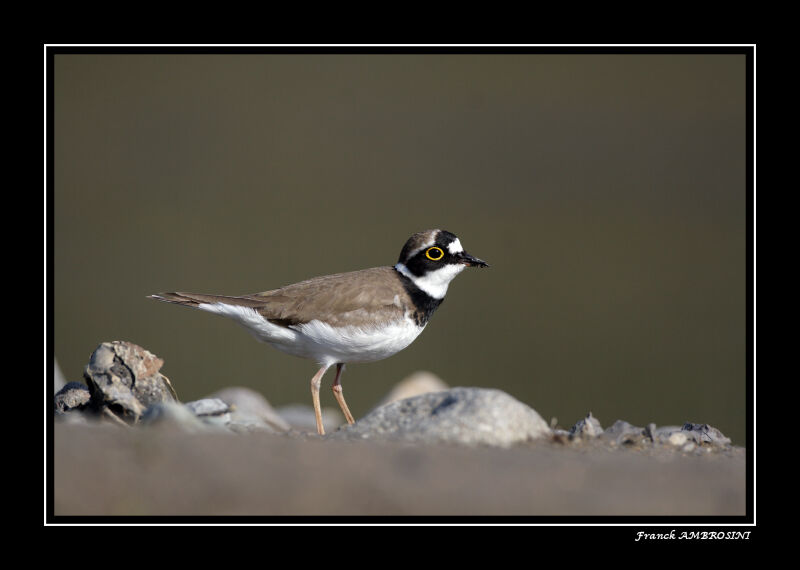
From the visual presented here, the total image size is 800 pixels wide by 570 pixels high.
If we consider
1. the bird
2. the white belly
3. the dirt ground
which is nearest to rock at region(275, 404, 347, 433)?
the bird

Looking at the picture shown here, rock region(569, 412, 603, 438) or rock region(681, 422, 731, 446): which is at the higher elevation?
rock region(569, 412, 603, 438)

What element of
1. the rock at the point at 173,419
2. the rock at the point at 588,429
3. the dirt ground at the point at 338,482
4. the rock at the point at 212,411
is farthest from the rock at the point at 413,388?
the dirt ground at the point at 338,482

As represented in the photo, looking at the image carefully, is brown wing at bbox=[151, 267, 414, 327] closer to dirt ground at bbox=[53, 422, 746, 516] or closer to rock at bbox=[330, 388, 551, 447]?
rock at bbox=[330, 388, 551, 447]

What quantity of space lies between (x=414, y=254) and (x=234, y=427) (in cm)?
237

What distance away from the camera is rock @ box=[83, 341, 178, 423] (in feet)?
18.8

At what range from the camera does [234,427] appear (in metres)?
5.81

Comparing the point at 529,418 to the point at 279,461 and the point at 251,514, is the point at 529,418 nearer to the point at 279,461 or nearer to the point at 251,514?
the point at 279,461

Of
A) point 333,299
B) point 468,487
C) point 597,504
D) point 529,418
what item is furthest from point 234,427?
point 597,504

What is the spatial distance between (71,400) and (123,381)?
1.37 feet

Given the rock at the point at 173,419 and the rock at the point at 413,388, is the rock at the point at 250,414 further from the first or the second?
the rock at the point at 413,388

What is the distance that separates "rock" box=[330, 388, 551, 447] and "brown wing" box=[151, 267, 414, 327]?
1.43 meters

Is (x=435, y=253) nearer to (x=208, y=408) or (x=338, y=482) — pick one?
(x=208, y=408)

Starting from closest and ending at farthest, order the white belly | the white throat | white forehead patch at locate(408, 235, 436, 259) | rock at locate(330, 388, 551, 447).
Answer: rock at locate(330, 388, 551, 447) → the white belly → the white throat → white forehead patch at locate(408, 235, 436, 259)

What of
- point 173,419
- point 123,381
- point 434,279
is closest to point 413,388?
point 434,279
